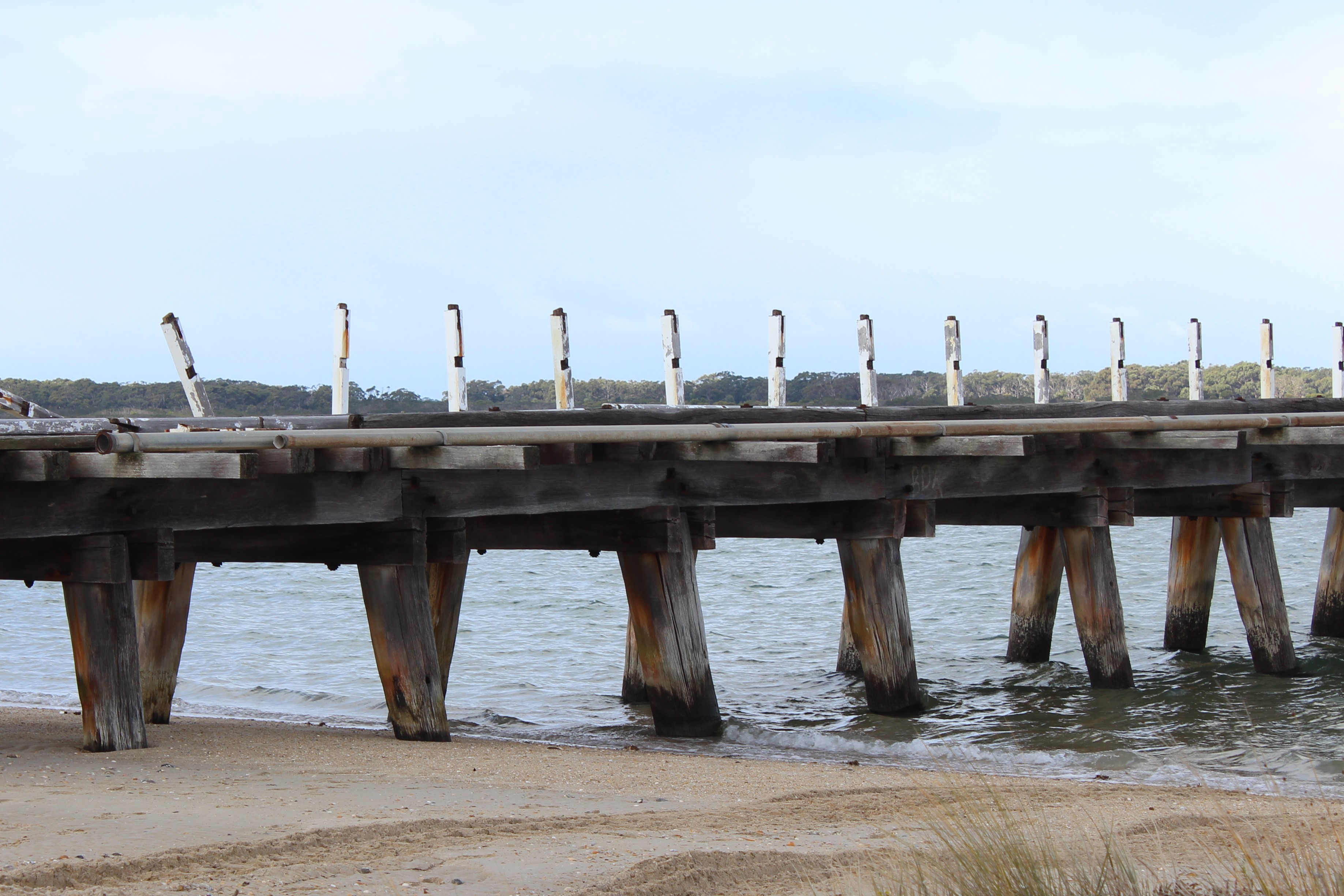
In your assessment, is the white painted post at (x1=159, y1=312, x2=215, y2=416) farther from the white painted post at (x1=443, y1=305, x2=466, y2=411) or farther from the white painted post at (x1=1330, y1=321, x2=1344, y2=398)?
the white painted post at (x1=1330, y1=321, x2=1344, y2=398)

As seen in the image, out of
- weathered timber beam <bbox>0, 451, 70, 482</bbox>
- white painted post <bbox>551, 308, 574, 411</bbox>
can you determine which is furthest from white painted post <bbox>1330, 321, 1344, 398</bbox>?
weathered timber beam <bbox>0, 451, 70, 482</bbox>

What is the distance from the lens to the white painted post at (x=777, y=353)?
1337 centimetres

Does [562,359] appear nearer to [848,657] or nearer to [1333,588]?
[848,657]

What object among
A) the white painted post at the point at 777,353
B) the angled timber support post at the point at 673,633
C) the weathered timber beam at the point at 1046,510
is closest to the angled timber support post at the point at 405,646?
the angled timber support post at the point at 673,633

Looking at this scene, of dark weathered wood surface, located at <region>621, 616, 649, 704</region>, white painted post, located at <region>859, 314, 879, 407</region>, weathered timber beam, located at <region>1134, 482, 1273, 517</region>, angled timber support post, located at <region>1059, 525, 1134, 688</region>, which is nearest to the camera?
angled timber support post, located at <region>1059, 525, 1134, 688</region>

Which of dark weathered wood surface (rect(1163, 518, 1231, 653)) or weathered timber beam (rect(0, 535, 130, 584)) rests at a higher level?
weathered timber beam (rect(0, 535, 130, 584))

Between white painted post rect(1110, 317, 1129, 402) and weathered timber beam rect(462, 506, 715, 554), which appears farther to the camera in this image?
white painted post rect(1110, 317, 1129, 402)

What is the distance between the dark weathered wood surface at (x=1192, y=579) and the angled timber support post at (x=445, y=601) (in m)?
7.57

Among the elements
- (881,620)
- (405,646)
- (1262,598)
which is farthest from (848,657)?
(405,646)

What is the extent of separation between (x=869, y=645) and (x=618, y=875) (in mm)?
5474

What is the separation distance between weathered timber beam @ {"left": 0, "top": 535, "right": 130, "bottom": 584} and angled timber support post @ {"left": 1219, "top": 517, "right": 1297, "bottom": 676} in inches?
385

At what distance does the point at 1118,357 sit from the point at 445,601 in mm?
11516

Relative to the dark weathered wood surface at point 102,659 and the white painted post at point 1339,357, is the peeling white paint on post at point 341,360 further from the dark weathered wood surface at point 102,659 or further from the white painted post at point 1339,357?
the white painted post at point 1339,357

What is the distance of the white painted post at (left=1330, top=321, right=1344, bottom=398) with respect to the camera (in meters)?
19.2
